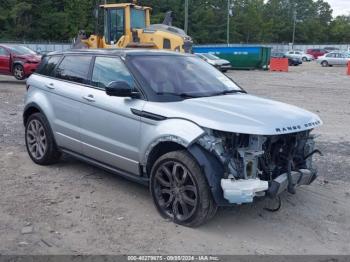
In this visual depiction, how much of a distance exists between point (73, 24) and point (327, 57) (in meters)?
43.2

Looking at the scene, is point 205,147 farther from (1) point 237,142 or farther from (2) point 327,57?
(2) point 327,57

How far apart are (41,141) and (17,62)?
11.9m

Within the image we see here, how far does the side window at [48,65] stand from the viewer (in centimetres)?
673

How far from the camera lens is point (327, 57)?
4691 cm

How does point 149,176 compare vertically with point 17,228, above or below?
above

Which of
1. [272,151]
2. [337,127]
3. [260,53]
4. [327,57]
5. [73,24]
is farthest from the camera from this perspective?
[73,24]

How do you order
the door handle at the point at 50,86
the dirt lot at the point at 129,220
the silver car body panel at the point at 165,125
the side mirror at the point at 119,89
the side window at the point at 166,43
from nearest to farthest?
the dirt lot at the point at 129,220 < the silver car body panel at the point at 165,125 < the side mirror at the point at 119,89 < the door handle at the point at 50,86 < the side window at the point at 166,43

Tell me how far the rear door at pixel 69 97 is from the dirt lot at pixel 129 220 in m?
0.55

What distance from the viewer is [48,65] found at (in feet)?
22.5

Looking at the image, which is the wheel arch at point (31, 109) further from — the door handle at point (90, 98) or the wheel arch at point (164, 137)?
the wheel arch at point (164, 137)

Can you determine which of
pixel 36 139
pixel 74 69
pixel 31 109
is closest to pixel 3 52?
pixel 31 109

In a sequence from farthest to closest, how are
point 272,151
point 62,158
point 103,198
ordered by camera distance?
point 62,158 → point 103,198 → point 272,151

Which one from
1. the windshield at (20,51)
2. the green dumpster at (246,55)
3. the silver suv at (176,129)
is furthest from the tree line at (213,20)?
the silver suv at (176,129)

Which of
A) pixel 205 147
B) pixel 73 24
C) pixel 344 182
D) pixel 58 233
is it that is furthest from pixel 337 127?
pixel 73 24
